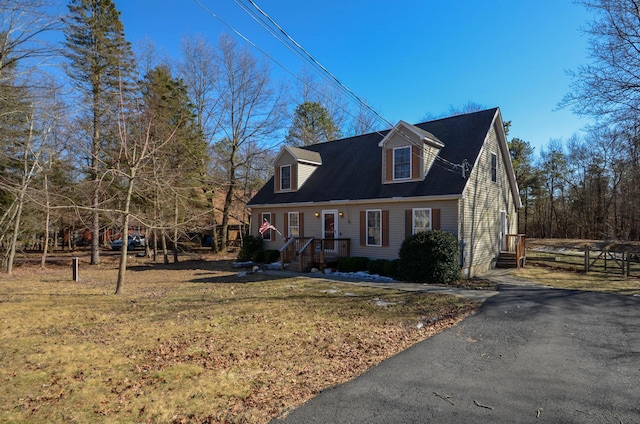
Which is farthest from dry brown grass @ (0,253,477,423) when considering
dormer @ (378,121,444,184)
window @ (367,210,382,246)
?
dormer @ (378,121,444,184)

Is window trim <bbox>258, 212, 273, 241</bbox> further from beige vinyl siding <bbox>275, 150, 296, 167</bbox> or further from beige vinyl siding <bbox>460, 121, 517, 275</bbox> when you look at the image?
beige vinyl siding <bbox>460, 121, 517, 275</bbox>

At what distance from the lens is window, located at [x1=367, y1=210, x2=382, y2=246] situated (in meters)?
15.3

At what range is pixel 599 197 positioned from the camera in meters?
36.9

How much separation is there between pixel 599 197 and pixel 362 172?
33.1m

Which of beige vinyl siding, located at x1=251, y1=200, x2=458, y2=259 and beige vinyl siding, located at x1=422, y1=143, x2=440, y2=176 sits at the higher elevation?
beige vinyl siding, located at x1=422, y1=143, x2=440, y2=176

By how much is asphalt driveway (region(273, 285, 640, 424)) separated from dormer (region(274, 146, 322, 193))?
526 inches

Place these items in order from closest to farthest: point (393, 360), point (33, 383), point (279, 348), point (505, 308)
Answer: point (33, 383) → point (393, 360) → point (279, 348) → point (505, 308)

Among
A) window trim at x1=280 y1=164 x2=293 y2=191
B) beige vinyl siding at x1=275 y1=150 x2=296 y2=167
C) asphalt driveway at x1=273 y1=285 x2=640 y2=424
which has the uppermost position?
beige vinyl siding at x1=275 y1=150 x2=296 y2=167

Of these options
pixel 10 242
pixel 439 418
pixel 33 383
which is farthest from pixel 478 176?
pixel 10 242

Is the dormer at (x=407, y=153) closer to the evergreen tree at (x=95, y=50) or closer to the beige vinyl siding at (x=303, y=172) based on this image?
the beige vinyl siding at (x=303, y=172)

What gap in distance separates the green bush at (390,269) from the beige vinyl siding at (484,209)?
2654 millimetres

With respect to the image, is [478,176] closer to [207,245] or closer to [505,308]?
[505,308]

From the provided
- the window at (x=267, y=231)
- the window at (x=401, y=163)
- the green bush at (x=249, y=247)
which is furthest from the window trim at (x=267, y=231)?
the window at (x=401, y=163)

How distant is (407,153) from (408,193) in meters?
1.87
